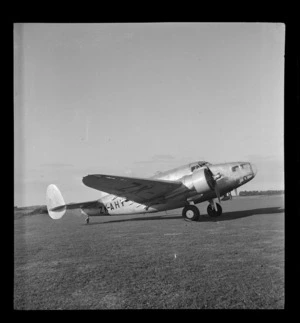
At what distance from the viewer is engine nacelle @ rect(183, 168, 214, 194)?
10367mm

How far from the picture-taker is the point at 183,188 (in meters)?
10.8

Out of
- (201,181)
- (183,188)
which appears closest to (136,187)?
(183,188)

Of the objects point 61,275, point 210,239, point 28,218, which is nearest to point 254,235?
point 210,239

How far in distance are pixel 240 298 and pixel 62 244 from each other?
15.0 ft

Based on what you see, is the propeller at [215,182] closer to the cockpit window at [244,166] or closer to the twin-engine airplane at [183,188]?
the twin-engine airplane at [183,188]

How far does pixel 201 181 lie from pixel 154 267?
445cm

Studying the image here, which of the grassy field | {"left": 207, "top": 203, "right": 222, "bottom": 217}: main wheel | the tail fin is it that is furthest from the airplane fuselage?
the tail fin

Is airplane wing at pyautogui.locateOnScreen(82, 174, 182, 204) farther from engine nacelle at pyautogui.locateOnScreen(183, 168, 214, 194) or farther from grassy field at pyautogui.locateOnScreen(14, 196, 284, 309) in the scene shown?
grassy field at pyautogui.locateOnScreen(14, 196, 284, 309)

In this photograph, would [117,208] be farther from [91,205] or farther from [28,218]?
[28,218]

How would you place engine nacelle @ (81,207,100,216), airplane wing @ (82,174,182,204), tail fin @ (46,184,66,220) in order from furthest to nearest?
engine nacelle @ (81,207,100,216) < airplane wing @ (82,174,182,204) < tail fin @ (46,184,66,220)

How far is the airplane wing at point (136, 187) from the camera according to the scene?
9320 mm

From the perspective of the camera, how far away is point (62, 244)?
318 inches

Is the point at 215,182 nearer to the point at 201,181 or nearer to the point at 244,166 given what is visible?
the point at 201,181

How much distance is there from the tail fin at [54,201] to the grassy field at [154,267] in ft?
1.00
